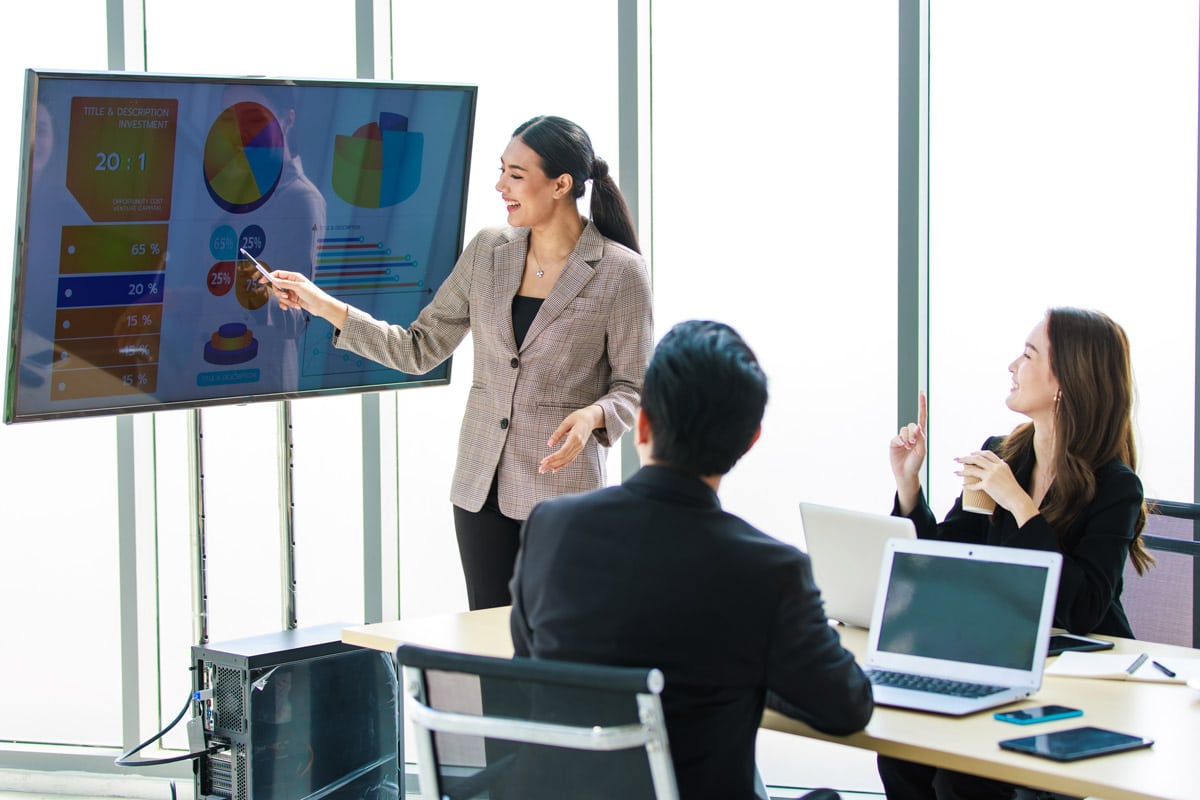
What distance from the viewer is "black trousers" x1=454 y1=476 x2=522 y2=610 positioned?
10.4ft

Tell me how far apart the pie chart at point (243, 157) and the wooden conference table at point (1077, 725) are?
50.2 inches

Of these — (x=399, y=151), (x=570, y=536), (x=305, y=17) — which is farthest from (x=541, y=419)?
(x=305, y=17)

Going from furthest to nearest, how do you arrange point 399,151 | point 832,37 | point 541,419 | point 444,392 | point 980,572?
point 444,392 < point 832,37 < point 399,151 < point 541,419 < point 980,572

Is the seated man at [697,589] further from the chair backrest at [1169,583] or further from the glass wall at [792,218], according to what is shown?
the glass wall at [792,218]

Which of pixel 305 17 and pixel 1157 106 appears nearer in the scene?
pixel 1157 106

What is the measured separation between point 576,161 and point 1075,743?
184 cm

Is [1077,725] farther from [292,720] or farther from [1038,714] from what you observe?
[292,720]

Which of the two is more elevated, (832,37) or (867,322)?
(832,37)

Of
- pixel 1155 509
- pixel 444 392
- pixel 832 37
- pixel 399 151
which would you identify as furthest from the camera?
pixel 444 392

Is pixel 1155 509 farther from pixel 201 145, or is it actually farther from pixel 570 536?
pixel 201 145

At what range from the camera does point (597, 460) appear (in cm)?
321

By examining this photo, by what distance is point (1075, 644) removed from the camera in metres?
2.44

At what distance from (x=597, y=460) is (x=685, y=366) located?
4.75 feet

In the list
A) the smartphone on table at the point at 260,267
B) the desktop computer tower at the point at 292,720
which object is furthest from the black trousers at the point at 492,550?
the smartphone on table at the point at 260,267
